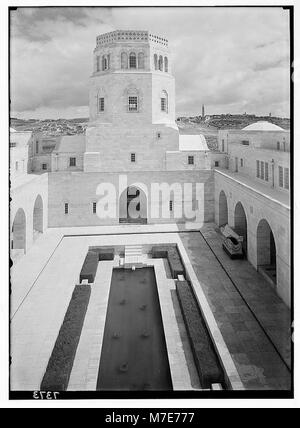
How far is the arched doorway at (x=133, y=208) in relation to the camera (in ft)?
75.8

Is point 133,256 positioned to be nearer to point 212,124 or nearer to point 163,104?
point 212,124

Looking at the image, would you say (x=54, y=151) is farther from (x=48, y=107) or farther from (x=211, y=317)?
(x=211, y=317)

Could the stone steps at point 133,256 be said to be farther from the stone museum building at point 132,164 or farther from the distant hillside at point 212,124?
the distant hillside at point 212,124

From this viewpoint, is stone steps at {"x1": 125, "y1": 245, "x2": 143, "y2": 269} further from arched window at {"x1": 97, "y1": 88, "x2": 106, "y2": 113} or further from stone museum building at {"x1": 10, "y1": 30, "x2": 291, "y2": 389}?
arched window at {"x1": 97, "y1": 88, "x2": 106, "y2": 113}

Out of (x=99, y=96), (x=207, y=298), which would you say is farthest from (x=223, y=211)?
(x=99, y=96)

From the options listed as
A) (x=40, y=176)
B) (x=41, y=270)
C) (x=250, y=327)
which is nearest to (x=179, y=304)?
(x=250, y=327)

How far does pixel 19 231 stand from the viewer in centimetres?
1733

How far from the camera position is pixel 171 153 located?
77.9 ft

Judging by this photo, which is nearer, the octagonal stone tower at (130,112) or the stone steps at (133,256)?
the stone steps at (133,256)

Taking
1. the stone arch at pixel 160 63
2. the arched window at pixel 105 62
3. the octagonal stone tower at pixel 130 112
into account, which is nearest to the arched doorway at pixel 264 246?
the octagonal stone tower at pixel 130 112

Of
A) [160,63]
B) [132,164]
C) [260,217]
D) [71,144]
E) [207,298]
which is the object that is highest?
[160,63]

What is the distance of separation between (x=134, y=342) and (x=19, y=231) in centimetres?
900

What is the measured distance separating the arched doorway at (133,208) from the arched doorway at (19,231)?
269 inches

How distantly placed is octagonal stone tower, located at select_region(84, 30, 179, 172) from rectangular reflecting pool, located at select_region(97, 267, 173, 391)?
970cm
